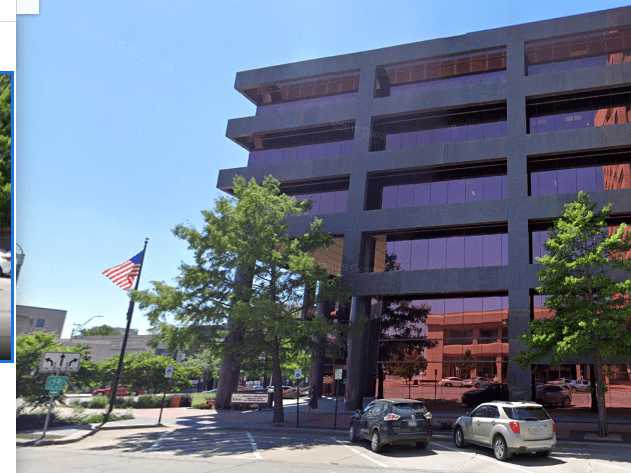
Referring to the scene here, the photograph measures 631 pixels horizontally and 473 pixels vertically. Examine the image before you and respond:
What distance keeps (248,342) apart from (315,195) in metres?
13.8

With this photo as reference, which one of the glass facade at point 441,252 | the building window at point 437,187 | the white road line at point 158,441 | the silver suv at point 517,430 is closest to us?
the silver suv at point 517,430

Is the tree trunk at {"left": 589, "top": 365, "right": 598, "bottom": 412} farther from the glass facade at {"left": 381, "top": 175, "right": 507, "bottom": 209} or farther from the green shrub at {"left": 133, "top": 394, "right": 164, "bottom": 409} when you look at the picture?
the green shrub at {"left": 133, "top": 394, "right": 164, "bottom": 409}

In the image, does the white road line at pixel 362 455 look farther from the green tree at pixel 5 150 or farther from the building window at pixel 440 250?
the building window at pixel 440 250

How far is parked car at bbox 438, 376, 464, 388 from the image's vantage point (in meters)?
28.9

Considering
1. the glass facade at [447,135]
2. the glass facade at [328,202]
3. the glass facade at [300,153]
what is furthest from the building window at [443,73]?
the glass facade at [328,202]

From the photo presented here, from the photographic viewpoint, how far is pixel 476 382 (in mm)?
28500

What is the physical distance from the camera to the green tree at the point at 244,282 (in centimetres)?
2383

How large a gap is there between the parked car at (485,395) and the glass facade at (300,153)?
1648 cm

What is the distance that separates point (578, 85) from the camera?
2933cm

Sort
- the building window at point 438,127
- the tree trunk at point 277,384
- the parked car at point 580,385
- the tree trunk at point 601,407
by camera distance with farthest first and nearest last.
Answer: the building window at point 438,127 < the parked car at point 580,385 < the tree trunk at point 277,384 < the tree trunk at point 601,407

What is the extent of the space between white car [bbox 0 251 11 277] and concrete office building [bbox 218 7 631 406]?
1642 cm

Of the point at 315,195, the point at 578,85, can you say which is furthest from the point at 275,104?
the point at 578,85

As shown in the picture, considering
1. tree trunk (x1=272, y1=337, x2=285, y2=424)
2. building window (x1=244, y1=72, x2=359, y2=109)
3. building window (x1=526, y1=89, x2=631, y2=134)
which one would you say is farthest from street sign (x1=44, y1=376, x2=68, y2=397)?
building window (x1=526, y1=89, x2=631, y2=134)

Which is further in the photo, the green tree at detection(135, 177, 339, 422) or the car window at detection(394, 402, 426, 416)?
the green tree at detection(135, 177, 339, 422)
